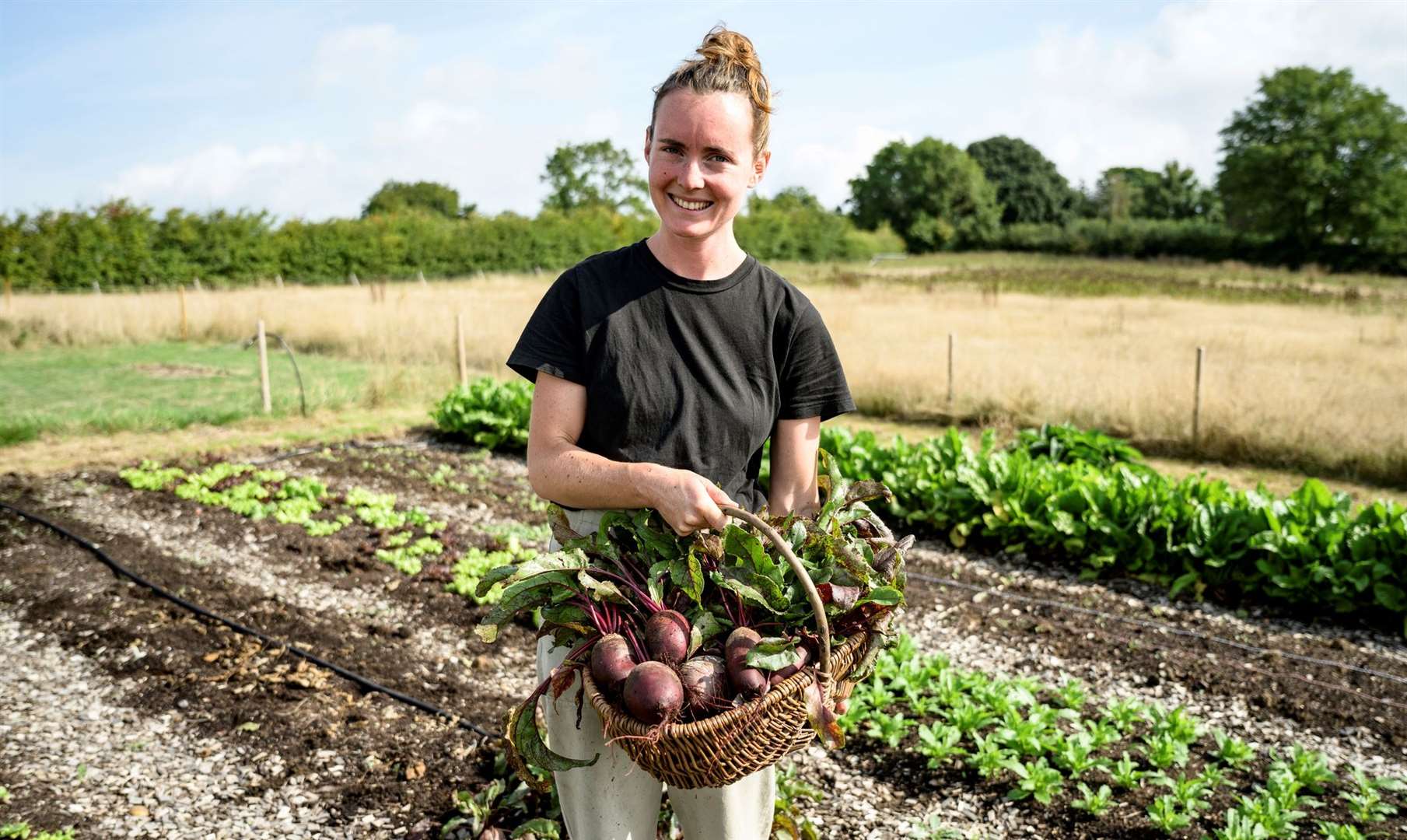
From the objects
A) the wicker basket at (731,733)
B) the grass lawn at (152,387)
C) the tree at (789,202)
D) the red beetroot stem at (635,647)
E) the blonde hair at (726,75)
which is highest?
the tree at (789,202)

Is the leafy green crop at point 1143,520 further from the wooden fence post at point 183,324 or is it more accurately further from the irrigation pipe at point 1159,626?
the wooden fence post at point 183,324

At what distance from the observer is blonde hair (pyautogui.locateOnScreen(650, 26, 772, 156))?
1.71m

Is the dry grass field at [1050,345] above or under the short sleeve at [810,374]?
under

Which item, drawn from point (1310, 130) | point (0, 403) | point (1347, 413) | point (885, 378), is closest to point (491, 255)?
point (0, 403)

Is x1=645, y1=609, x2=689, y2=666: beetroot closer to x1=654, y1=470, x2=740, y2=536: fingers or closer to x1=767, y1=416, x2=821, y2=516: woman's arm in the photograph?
x1=654, y1=470, x2=740, y2=536: fingers

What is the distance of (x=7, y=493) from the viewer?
6.88 m

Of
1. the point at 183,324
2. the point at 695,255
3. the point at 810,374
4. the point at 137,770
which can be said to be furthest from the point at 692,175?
the point at 183,324

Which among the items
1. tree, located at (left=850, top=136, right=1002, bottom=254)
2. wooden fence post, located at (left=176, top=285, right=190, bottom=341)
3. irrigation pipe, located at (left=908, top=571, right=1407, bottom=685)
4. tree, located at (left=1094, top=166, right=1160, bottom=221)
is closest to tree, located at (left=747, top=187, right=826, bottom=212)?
tree, located at (left=850, top=136, right=1002, bottom=254)

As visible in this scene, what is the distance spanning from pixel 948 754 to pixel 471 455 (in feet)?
18.9

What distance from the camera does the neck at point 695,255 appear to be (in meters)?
1.84

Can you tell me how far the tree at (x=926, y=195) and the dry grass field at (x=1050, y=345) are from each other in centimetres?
4361

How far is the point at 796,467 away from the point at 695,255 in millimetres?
485

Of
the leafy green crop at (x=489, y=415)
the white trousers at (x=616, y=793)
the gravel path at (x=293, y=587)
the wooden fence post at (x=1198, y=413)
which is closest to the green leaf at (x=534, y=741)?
the white trousers at (x=616, y=793)

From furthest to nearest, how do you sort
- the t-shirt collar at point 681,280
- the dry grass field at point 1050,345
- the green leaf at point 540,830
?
1. the dry grass field at point 1050,345
2. the green leaf at point 540,830
3. the t-shirt collar at point 681,280
